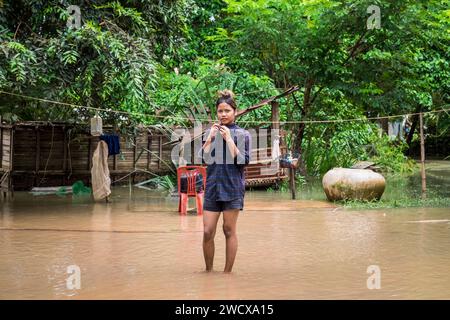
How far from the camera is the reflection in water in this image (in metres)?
5.25

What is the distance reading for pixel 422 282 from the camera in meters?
5.54

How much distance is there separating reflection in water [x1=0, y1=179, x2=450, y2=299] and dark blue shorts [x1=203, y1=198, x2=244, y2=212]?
2.12 ft

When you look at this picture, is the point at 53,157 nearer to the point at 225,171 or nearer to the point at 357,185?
the point at 357,185

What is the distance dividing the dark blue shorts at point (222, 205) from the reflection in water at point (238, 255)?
0.65 metres

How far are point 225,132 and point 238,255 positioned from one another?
1.97 metres

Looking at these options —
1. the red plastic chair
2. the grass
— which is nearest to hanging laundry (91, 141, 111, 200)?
the red plastic chair

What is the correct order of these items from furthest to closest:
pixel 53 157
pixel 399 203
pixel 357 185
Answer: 1. pixel 53 157
2. pixel 357 185
3. pixel 399 203

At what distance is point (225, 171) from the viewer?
552 centimetres

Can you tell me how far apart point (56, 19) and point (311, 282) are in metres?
7.40

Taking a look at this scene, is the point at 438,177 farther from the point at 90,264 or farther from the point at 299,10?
the point at 90,264

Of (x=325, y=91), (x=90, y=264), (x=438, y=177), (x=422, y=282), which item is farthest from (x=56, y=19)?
(x=438, y=177)

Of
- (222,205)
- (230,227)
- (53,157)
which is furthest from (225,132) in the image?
(53,157)

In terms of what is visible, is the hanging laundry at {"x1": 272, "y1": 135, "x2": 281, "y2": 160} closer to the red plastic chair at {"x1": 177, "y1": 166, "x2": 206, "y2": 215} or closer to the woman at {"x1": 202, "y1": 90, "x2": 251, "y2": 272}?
the red plastic chair at {"x1": 177, "y1": 166, "x2": 206, "y2": 215}
